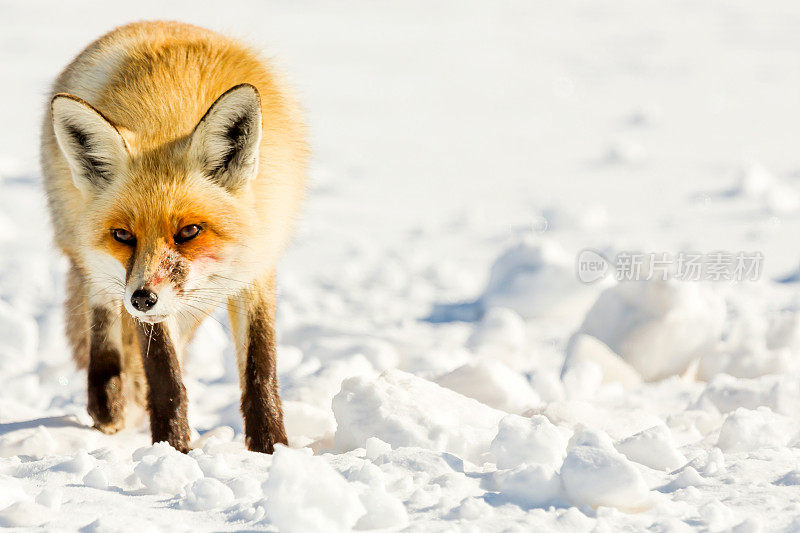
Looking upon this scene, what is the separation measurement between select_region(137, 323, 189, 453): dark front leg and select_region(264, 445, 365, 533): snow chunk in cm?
134

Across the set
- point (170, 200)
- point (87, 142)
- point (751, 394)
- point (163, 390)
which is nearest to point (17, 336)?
point (163, 390)

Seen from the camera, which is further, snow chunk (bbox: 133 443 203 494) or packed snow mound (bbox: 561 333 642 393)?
packed snow mound (bbox: 561 333 642 393)

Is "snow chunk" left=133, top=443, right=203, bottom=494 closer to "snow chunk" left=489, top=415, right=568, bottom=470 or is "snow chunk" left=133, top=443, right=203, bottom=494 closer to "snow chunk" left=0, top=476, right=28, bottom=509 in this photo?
"snow chunk" left=0, top=476, right=28, bottom=509

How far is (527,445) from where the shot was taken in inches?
118

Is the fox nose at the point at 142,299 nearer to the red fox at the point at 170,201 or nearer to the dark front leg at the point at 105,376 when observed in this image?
the red fox at the point at 170,201

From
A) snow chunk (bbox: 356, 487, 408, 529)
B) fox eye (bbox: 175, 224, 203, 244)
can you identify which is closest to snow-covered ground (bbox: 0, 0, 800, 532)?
snow chunk (bbox: 356, 487, 408, 529)

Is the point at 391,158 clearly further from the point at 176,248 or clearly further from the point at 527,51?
the point at 176,248

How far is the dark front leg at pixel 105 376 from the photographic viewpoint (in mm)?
4250

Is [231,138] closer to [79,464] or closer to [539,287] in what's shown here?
[79,464]

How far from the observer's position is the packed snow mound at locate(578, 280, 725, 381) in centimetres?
554

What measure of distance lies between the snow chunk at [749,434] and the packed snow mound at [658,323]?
1.93m

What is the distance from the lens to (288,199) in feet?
12.7

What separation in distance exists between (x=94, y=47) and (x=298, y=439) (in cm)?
198

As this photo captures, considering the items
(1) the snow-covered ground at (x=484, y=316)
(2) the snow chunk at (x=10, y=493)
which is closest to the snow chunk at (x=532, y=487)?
(1) the snow-covered ground at (x=484, y=316)
